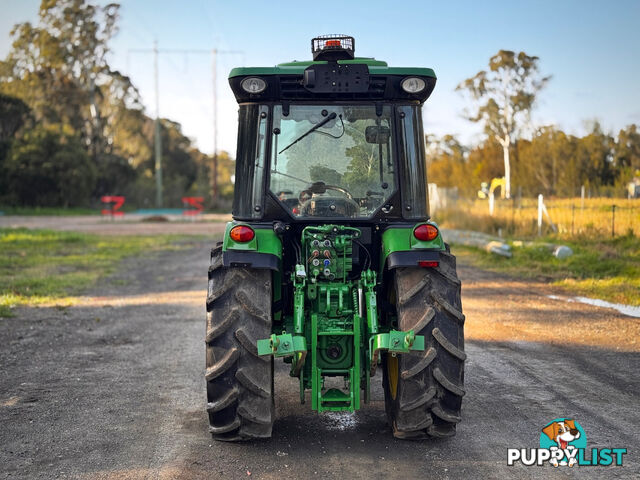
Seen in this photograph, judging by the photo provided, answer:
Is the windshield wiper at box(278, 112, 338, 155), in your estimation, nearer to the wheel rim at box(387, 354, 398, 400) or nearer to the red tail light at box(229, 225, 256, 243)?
the red tail light at box(229, 225, 256, 243)

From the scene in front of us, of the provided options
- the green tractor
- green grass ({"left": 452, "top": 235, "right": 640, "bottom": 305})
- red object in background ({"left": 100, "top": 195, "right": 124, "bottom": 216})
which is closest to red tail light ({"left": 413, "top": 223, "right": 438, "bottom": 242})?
the green tractor

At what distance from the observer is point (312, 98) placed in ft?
18.2

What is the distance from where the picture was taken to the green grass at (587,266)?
12.5m

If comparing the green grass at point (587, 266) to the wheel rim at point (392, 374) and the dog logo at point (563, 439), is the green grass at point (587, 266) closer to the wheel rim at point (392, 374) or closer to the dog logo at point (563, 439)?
the dog logo at point (563, 439)

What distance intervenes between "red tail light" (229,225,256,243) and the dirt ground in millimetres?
1476

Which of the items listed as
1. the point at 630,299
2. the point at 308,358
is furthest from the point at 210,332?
the point at 630,299

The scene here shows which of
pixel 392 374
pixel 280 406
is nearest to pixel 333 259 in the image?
pixel 392 374

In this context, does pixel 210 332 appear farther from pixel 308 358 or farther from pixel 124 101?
pixel 124 101

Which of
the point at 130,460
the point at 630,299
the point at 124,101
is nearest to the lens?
the point at 130,460

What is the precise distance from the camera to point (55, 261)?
1838 centimetres

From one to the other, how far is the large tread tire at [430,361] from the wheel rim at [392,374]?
0.62 ft

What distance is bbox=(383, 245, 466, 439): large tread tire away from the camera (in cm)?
495

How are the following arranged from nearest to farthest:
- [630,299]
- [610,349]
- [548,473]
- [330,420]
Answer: [548,473], [330,420], [610,349], [630,299]

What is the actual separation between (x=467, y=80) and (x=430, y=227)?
54.7 m
